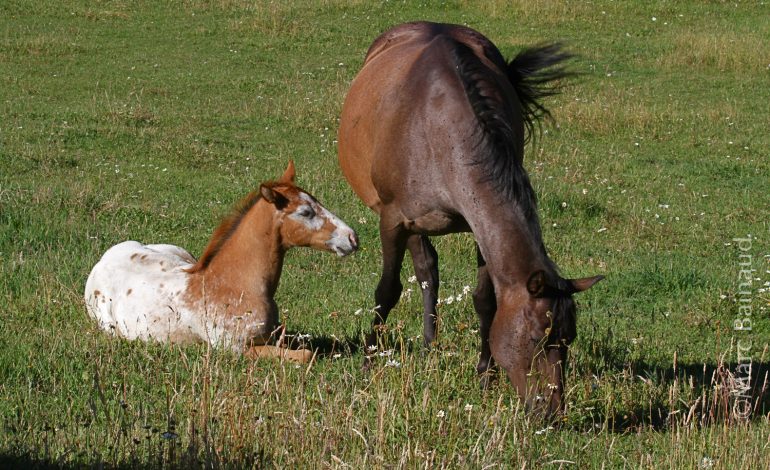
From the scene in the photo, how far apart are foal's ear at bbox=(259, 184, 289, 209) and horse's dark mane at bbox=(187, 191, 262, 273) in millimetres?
290

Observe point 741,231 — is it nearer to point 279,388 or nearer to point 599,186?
point 599,186

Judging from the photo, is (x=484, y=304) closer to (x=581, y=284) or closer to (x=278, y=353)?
(x=278, y=353)

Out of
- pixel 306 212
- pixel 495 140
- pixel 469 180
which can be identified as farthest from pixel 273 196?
pixel 495 140

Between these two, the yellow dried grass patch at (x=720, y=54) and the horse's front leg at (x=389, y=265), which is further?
the yellow dried grass patch at (x=720, y=54)

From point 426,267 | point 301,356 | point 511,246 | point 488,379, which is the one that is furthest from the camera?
point 426,267

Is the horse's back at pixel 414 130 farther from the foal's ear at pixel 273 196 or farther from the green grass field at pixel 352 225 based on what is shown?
the green grass field at pixel 352 225

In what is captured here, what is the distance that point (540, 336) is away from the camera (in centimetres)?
546

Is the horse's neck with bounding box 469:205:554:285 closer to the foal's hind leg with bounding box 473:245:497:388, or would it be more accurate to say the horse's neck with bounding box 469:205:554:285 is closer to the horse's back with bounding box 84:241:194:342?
the foal's hind leg with bounding box 473:245:497:388

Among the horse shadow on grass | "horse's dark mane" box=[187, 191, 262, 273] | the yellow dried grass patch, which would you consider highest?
the yellow dried grass patch

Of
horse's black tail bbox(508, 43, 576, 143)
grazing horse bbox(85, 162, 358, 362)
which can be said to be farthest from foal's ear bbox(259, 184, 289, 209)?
horse's black tail bbox(508, 43, 576, 143)

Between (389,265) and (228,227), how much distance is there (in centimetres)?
108

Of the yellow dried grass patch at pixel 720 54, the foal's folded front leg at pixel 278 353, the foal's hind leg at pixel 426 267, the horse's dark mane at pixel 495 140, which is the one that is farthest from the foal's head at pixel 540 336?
the yellow dried grass patch at pixel 720 54

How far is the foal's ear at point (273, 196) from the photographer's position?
681 centimetres

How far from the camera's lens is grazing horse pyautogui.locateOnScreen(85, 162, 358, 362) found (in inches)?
272
